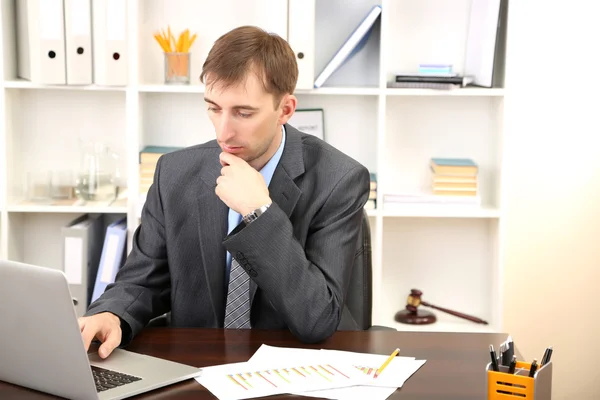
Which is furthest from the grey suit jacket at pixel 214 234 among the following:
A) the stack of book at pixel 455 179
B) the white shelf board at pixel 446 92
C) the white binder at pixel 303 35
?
the stack of book at pixel 455 179

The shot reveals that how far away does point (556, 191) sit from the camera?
3.30 metres

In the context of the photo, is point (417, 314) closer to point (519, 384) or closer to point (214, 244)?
point (214, 244)

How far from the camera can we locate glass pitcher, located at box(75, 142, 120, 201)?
3.12m

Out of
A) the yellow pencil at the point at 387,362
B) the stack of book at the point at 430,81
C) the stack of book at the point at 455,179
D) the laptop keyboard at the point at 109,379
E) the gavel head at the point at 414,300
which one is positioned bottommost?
the gavel head at the point at 414,300

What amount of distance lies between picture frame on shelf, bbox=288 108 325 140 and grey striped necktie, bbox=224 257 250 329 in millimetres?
1424

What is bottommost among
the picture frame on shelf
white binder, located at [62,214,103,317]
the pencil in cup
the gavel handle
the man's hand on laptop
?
the gavel handle

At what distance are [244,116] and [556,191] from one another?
196cm

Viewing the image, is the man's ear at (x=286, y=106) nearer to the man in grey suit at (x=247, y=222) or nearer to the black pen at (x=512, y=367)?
the man in grey suit at (x=247, y=222)

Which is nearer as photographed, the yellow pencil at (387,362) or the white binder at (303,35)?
the yellow pencil at (387,362)

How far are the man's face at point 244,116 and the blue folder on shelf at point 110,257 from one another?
1.29m

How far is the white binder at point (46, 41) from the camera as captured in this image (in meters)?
2.85

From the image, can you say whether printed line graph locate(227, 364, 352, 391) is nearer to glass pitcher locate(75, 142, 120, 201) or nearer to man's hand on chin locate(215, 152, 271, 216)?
man's hand on chin locate(215, 152, 271, 216)

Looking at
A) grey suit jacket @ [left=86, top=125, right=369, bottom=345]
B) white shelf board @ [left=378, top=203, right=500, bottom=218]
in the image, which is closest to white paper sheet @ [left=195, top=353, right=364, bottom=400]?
grey suit jacket @ [left=86, top=125, right=369, bottom=345]

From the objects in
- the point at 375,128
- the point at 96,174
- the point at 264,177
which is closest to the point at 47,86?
the point at 96,174
